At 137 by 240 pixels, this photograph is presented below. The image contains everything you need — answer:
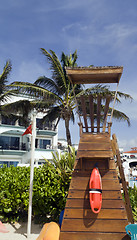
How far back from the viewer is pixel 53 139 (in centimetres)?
3228

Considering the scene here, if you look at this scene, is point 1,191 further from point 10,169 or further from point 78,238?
point 78,238

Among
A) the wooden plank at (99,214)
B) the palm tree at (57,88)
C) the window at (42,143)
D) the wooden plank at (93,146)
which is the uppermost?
→ the palm tree at (57,88)

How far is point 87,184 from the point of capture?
554cm

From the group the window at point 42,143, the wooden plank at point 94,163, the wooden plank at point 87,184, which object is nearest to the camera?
the wooden plank at point 87,184

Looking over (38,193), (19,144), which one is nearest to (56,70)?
(38,193)

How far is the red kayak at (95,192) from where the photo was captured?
505 centimetres

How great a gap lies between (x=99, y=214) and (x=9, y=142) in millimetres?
25979

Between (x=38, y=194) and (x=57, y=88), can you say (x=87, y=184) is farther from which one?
(x=57, y=88)

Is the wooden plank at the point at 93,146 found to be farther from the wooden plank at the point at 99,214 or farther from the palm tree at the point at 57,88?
Answer: the palm tree at the point at 57,88

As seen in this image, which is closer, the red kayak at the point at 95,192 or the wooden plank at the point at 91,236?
the wooden plank at the point at 91,236

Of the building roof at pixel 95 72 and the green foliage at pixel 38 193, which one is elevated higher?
the building roof at pixel 95 72

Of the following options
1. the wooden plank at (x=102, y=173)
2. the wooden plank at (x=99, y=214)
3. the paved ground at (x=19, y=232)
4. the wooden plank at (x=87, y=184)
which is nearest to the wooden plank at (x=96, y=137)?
the wooden plank at (x=102, y=173)

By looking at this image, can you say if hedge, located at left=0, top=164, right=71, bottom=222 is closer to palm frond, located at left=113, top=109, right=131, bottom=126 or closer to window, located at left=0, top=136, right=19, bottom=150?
palm frond, located at left=113, top=109, right=131, bottom=126

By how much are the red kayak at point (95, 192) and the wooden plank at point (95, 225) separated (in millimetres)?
314
